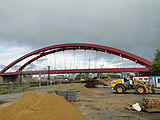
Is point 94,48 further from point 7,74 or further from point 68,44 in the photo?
point 7,74

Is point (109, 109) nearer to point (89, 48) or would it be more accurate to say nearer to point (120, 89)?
point (120, 89)

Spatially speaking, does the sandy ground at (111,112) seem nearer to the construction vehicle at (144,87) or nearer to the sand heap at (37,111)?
the sand heap at (37,111)

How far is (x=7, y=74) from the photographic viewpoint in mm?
70375

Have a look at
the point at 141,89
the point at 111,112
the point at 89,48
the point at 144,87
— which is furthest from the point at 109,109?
the point at 89,48

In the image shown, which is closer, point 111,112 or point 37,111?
point 37,111

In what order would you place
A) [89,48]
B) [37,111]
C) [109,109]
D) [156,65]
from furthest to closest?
[89,48]
[156,65]
[109,109]
[37,111]

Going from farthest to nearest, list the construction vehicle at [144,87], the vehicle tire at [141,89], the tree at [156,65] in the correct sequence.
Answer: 1. the tree at [156,65]
2. the vehicle tire at [141,89]
3. the construction vehicle at [144,87]

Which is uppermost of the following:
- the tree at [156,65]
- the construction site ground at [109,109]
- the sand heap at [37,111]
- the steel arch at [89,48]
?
the steel arch at [89,48]

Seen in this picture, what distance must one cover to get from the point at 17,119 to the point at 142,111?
7.60 m

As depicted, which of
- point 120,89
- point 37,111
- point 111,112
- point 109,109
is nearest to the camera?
point 37,111

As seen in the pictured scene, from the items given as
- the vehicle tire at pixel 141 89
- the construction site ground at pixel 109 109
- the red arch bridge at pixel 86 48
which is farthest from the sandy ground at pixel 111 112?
the red arch bridge at pixel 86 48

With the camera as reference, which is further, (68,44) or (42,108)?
(68,44)

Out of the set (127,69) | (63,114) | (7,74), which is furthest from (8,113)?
(7,74)

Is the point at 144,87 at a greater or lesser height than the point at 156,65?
lesser
